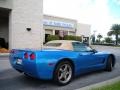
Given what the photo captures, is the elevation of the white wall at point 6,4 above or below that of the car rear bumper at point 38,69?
above

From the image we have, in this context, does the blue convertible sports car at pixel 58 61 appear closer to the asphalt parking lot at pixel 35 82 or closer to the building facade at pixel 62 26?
the asphalt parking lot at pixel 35 82

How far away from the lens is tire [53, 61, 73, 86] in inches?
230

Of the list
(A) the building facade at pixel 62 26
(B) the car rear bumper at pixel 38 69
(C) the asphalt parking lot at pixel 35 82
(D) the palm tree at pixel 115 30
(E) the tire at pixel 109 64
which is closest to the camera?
(B) the car rear bumper at pixel 38 69

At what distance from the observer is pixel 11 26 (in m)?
19.4

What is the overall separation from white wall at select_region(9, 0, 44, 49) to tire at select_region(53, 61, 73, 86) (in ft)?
45.7

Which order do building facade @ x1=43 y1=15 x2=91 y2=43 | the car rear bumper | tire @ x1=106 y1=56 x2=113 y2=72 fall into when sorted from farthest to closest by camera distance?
building facade @ x1=43 y1=15 x2=91 y2=43 → tire @ x1=106 y1=56 x2=113 y2=72 → the car rear bumper

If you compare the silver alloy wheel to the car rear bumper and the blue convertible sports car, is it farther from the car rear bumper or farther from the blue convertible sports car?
the car rear bumper

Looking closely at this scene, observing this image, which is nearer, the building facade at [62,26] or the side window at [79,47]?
the side window at [79,47]

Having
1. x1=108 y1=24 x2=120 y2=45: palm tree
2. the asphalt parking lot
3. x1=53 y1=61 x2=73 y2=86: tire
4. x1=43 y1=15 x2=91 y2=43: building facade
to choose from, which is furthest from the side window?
x1=108 y1=24 x2=120 y2=45: palm tree

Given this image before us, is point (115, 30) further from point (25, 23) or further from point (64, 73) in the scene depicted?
point (64, 73)

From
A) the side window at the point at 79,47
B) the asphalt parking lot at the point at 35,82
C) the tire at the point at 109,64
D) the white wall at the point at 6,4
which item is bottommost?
the asphalt parking lot at the point at 35,82

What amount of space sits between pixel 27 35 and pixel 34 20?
177 cm

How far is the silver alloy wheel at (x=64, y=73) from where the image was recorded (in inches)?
237

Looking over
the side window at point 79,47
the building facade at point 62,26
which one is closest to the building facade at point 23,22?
the building facade at point 62,26
